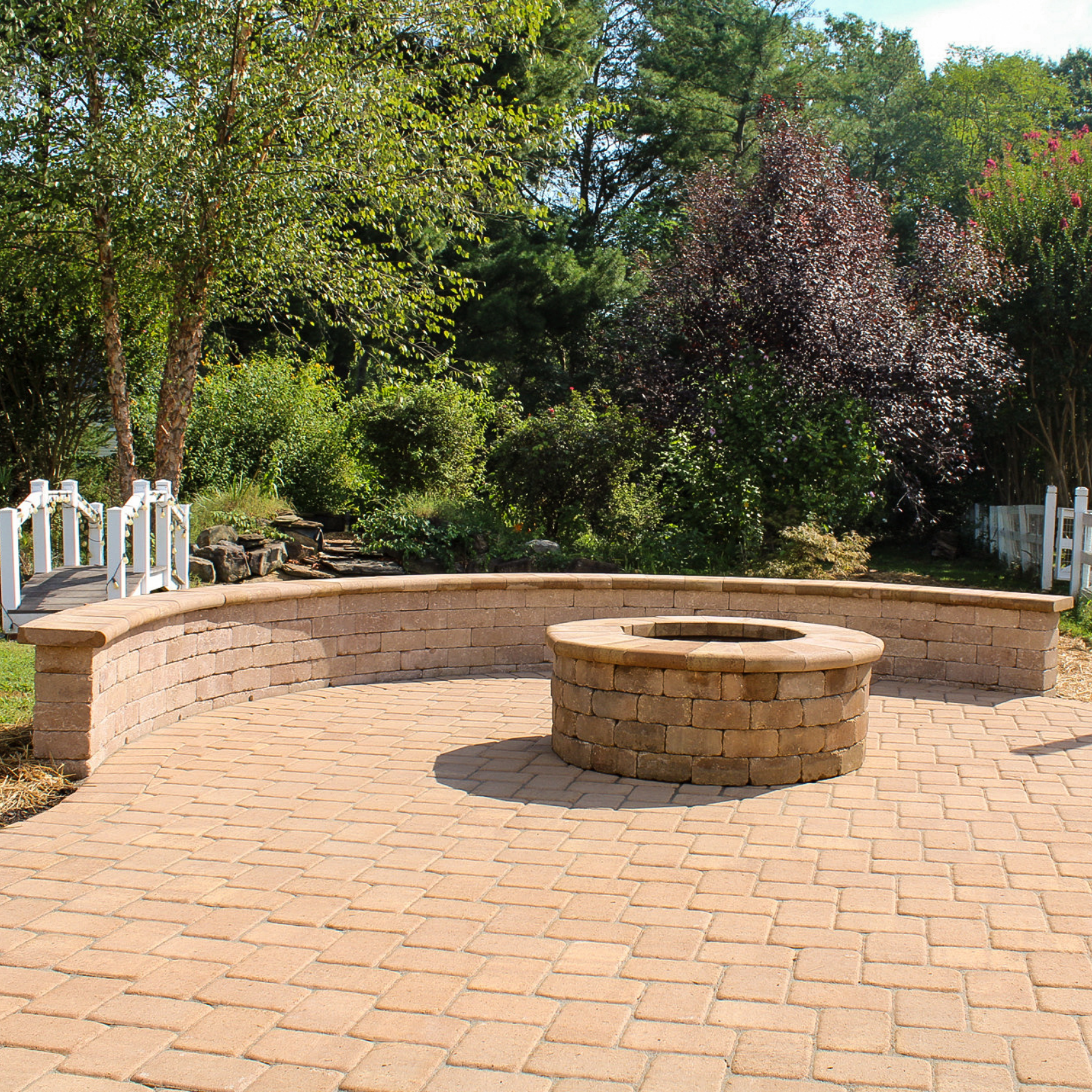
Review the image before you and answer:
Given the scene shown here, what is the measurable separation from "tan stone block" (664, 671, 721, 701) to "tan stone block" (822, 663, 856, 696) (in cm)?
59

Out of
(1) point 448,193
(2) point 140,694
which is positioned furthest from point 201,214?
(2) point 140,694

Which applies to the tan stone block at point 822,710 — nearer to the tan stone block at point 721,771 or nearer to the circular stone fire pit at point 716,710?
the circular stone fire pit at point 716,710

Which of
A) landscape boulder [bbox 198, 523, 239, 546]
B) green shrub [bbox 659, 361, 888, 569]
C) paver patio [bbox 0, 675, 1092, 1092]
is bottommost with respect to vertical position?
paver patio [bbox 0, 675, 1092, 1092]

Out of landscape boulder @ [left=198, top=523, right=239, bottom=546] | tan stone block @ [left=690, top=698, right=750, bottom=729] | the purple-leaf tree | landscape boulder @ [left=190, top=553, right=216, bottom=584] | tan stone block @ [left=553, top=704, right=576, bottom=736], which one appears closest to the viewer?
tan stone block @ [left=690, top=698, right=750, bottom=729]

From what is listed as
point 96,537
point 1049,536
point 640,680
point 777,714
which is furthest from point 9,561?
point 1049,536

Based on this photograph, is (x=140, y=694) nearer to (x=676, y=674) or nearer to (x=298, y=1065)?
(x=676, y=674)

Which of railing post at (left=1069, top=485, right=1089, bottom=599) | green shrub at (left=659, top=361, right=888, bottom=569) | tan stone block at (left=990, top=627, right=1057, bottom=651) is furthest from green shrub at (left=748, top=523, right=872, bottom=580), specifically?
tan stone block at (left=990, top=627, right=1057, bottom=651)

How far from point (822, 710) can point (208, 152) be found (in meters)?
8.90

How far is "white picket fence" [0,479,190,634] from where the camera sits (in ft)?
27.7

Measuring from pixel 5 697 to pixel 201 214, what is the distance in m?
6.23

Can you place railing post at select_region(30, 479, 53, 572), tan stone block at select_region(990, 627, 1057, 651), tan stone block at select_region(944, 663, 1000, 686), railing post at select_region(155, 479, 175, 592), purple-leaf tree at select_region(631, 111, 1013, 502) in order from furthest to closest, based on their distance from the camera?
purple-leaf tree at select_region(631, 111, 1013, 502)
railing post at select_region(30, 479, 53, 572)
railing post at select_region(155, 479, 175, 592)
tan stone block at select_region(944, 663, 1000, 686)
tan stone block at select_region(990, 627, 1057, 651)

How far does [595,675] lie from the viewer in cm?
543

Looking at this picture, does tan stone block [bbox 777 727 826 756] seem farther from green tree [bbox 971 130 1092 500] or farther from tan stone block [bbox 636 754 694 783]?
green tree [bbox 971 130 1092 500]

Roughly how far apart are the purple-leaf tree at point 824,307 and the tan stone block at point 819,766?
6.97 metres
